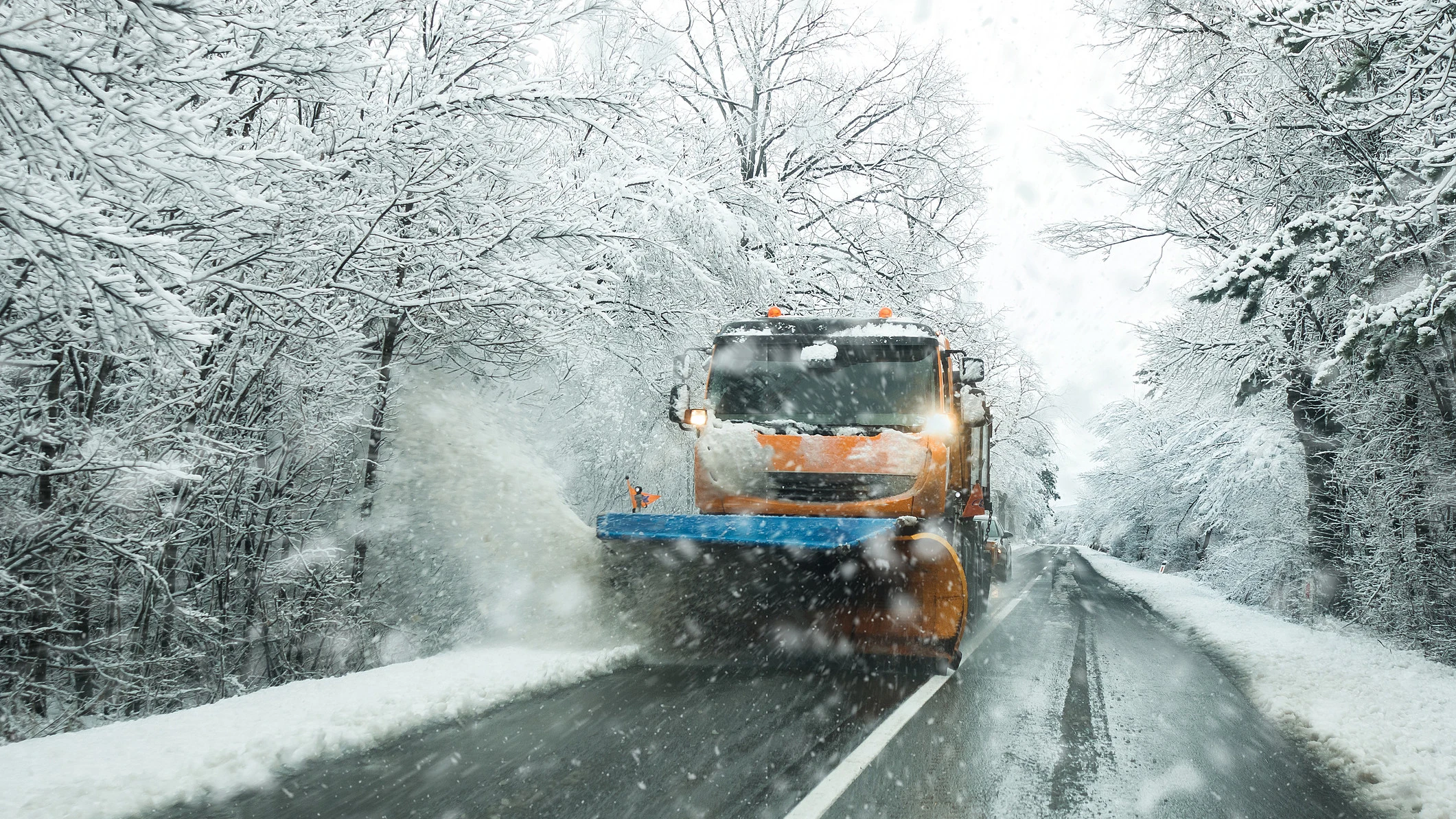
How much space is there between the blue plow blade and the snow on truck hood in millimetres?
659

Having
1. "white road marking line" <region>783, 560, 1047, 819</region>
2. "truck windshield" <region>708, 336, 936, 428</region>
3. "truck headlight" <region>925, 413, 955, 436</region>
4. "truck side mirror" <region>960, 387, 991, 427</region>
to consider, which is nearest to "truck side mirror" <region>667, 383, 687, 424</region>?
"truck windshield" <region>708, 336, 936, 428</region>

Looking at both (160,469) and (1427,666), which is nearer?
(160,469)

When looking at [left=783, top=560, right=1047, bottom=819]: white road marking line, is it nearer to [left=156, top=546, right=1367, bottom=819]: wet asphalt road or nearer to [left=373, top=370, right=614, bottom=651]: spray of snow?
[left=156, top=546, right=1367, bottom=819]: wet asphalt road

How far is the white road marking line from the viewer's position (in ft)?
12.0

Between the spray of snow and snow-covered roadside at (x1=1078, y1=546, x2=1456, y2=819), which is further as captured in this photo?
the spray of snow

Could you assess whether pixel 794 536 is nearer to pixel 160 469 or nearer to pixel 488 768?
pixel 488 768

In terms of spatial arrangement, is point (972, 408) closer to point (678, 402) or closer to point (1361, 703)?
point (678, 402)

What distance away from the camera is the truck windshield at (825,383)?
305 inches

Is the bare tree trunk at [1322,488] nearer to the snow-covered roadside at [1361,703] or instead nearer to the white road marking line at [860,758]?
the snow-covered roadside at [1361,703]

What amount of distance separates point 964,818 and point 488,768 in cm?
226

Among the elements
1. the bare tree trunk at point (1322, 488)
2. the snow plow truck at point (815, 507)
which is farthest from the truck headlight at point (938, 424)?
the bare tree trunk at point (1322, 488)

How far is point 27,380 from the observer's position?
4.89 m

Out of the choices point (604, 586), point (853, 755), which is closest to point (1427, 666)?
point (853, 755)

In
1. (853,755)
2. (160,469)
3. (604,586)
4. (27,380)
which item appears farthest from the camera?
(604,586)
